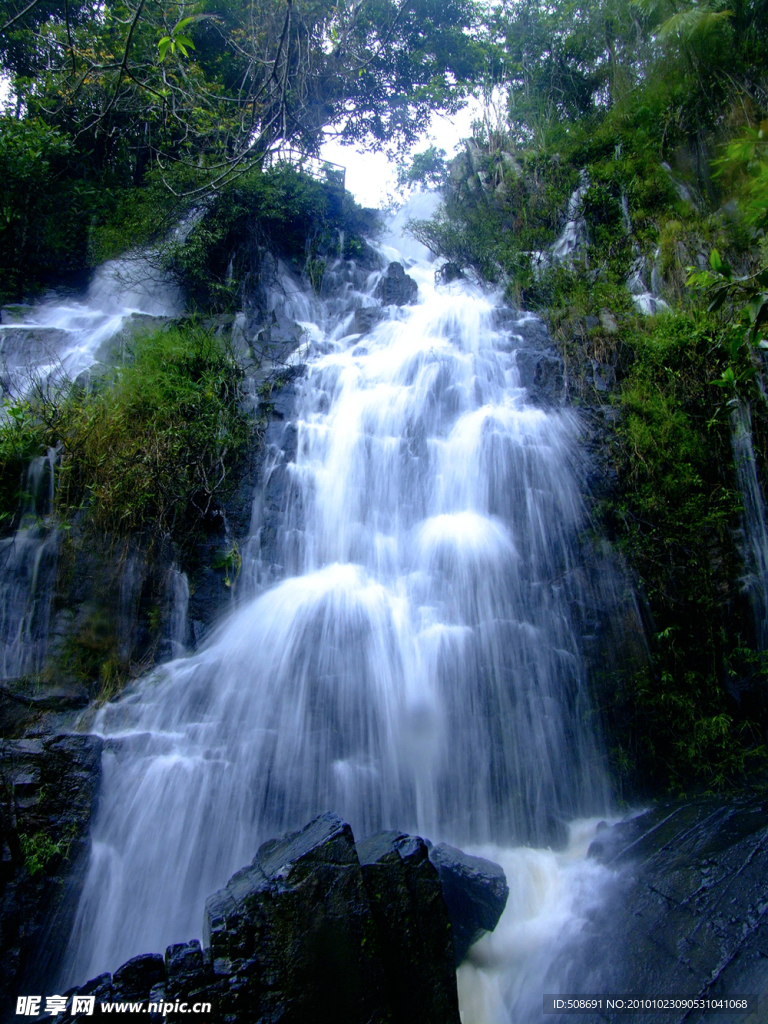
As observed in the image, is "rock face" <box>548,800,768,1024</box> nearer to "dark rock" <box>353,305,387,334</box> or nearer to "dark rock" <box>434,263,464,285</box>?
"dark rock" <box>353,305,387,334</box>

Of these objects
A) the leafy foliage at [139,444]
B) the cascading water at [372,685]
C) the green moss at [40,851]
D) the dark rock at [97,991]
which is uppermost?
the leafy foliage at [139,444]

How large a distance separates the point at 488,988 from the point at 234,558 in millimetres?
4446

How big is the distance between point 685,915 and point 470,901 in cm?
140

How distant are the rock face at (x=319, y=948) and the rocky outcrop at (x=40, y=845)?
1.02m

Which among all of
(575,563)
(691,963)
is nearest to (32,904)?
(691,963)

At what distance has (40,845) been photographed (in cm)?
411

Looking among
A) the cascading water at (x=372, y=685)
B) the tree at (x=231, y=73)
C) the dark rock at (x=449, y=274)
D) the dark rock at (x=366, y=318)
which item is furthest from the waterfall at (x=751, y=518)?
the tree at (x=231, y=73)

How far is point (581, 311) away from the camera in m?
8.65

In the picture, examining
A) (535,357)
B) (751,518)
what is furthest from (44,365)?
(751,518)

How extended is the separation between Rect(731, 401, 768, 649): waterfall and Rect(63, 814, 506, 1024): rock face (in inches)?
172

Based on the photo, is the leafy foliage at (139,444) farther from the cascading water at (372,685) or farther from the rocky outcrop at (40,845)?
the rocky outcrop at (40,845)

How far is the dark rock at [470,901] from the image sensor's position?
13.3 ft

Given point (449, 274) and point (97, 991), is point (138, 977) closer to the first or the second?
point (97, 991)

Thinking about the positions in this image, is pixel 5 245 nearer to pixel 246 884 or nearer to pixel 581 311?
pixel 581 311
